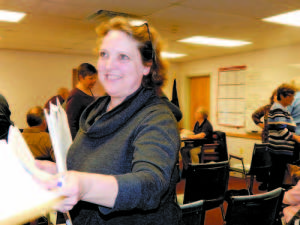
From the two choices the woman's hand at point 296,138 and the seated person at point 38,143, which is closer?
the seated person at point 38,143

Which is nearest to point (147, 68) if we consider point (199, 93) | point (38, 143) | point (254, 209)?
point (254, 209)

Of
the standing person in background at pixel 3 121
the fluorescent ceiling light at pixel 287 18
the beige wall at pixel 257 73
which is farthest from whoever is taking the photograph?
the beige wall at pixel 257 73

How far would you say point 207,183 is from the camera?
9.11 feet

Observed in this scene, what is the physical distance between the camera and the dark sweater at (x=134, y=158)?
69cm

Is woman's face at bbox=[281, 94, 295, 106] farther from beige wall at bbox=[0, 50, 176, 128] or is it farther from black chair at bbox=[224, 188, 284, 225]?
beige wall at bbox=[0, 50, 176, 128]

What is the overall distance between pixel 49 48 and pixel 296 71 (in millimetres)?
5135

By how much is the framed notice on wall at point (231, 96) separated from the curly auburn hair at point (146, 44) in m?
6.23

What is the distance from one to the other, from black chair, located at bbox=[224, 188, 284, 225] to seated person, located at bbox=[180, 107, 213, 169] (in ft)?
11.8

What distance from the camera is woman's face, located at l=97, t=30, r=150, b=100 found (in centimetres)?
90

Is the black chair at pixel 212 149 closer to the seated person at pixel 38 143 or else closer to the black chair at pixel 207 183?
the black chair at pixel 207 183

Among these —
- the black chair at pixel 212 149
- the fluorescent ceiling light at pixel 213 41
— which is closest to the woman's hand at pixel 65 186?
the black chair at pixel 212 149

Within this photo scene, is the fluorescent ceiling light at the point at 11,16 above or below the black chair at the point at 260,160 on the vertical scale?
above

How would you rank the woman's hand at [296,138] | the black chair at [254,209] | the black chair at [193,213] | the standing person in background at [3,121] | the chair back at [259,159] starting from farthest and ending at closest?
the chair back at [259,159]
the woman's hand at [296,138]
the standing person in background at [3,121]
the black chair at [254,209]
the black chair at [193,213]

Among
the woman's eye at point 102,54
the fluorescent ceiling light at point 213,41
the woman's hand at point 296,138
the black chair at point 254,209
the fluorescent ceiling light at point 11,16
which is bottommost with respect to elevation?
the black chair at point 254,209
